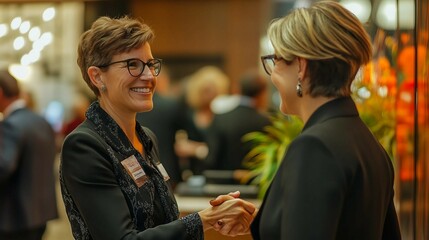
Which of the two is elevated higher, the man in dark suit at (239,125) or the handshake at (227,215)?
the handshake at (227,215)

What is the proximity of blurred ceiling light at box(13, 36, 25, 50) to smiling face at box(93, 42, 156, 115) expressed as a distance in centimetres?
351

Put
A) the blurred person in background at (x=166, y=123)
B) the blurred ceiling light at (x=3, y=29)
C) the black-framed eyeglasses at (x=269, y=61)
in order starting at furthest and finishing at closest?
the blurred person in background at (x=166, y=123) < the blurred ceiling light at (x=3, y=29) < the black-framed eyeglasses at (x=269, y=61)

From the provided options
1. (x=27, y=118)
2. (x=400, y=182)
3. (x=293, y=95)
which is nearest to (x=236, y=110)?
(x=27, y=118)

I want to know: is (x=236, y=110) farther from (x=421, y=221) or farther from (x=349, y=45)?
(x=349, y=45)

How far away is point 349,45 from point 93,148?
816mm

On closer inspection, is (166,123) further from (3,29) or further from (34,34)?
(3,29)

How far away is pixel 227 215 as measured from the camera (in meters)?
2.42

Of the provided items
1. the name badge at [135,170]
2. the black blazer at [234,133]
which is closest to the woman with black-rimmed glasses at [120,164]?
the name badge at [135,170]

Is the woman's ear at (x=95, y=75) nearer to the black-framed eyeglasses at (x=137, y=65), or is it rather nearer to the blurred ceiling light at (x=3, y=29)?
the black-framed eyeglasses at (x=137, y=65)

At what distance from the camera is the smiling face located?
2.48 meters

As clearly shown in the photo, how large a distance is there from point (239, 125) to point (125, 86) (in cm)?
343

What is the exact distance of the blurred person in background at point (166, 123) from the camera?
6.40 m

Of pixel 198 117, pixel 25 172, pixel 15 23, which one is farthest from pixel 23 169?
pixel 198 117

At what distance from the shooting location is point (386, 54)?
14.0ft
